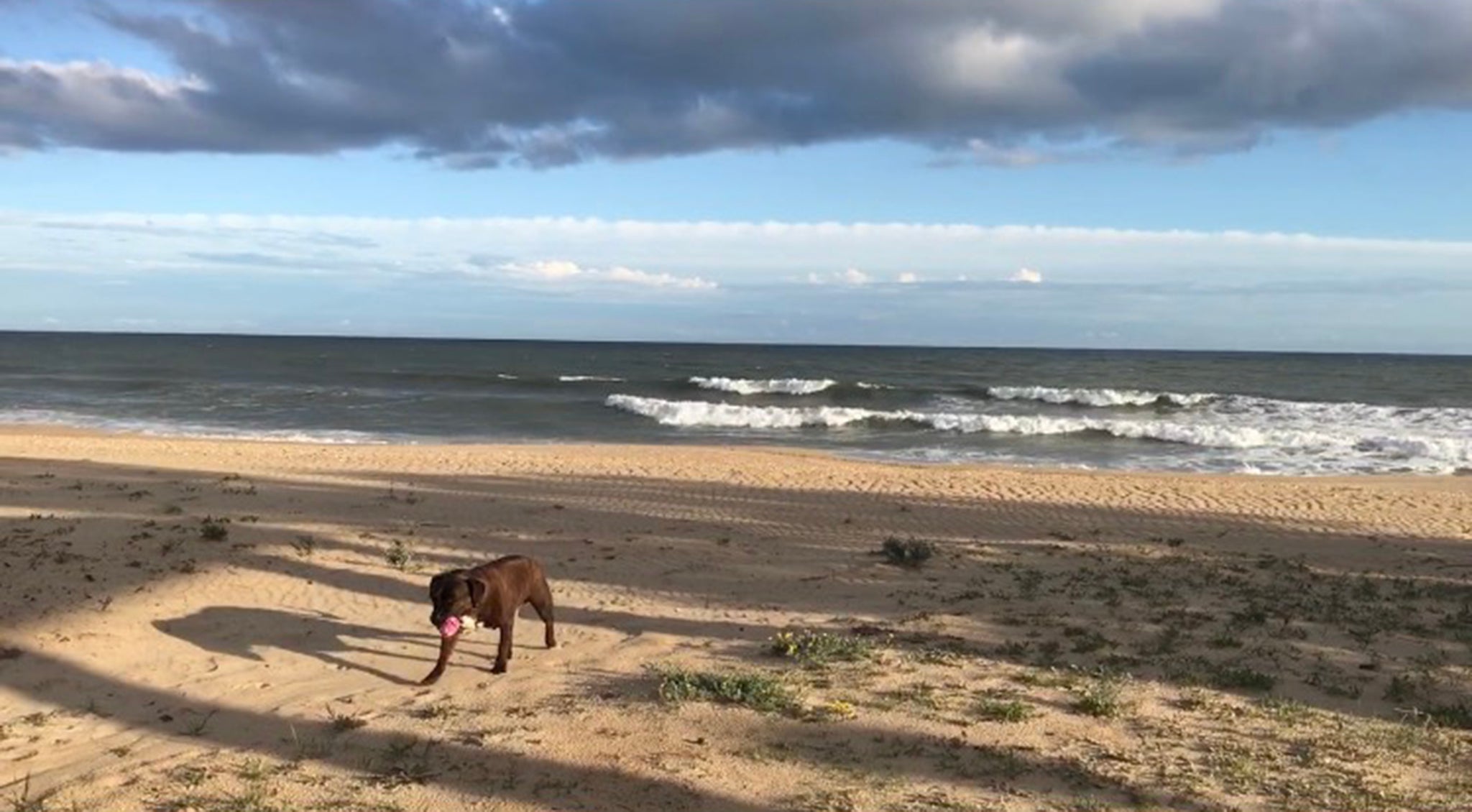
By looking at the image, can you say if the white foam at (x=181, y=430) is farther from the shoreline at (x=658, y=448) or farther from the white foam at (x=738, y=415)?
the white foam at (x=738, y=415)

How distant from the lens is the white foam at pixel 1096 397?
1543 inches

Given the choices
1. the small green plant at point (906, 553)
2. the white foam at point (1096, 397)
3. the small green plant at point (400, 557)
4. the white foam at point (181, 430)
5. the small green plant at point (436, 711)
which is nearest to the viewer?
the small green plant at point (436, 711)

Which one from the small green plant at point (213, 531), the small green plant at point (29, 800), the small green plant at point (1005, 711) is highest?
the small green plant at point (213, 531)

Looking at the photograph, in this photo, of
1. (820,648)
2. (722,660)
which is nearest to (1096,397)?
(820,648)

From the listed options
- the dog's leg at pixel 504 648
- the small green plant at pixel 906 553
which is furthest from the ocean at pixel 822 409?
the dog's leg at pixel 504 648

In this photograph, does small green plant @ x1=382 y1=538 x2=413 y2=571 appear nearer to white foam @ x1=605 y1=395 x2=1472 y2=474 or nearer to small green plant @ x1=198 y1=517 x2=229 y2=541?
small green plant @ x1=198 y1=517 x2=229 y2=541

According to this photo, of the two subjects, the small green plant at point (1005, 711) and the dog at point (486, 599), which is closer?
the small green plant at point (1005, 711)

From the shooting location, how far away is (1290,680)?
583 cm

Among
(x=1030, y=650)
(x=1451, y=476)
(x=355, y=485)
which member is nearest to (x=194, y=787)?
(x=1030, y=650)

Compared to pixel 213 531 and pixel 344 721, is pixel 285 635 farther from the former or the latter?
pixel 213 531

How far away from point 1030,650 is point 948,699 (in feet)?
3.96

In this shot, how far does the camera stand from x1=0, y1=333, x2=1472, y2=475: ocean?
80.2 ft

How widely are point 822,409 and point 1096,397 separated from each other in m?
11.7

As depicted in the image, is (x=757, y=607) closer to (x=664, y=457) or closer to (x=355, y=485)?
(x=355, y=485)
